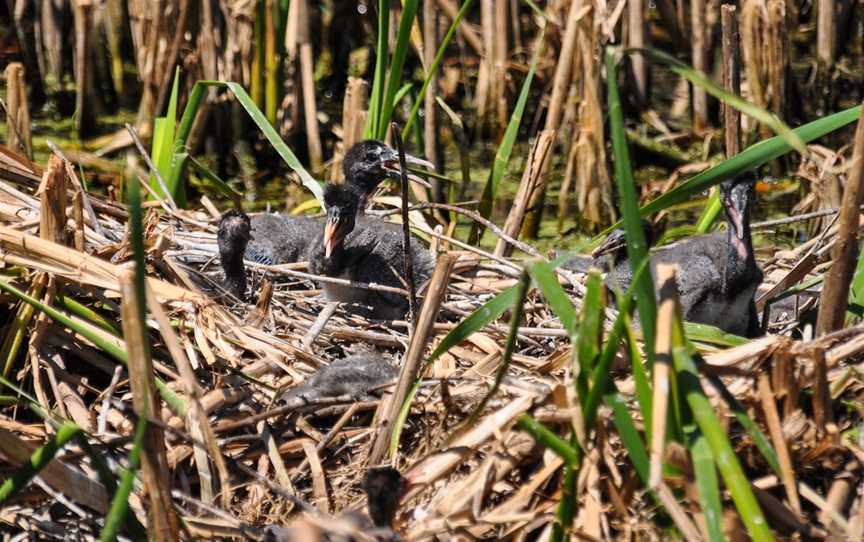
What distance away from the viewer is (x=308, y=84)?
21.5ft

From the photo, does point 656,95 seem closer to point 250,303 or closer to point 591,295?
point 250,303

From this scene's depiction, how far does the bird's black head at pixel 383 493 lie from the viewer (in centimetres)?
306

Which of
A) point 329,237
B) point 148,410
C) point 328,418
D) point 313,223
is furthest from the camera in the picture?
point 313,223

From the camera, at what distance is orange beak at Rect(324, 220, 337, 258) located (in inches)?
178

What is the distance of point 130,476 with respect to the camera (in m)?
2.69

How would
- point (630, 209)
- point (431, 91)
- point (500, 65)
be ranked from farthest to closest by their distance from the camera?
point (500, 65)
point (431, 91)
point (630, 209)

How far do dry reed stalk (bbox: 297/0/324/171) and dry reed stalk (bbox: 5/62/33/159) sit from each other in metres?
1.33

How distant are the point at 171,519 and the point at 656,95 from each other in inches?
227

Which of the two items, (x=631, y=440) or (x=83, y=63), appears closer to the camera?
(x=631, y=440)

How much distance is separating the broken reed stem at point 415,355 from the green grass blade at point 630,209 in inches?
22.2

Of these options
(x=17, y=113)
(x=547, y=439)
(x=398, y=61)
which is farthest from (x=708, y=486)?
(x=17, y=113)

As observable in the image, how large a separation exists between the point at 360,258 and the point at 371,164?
47 cm

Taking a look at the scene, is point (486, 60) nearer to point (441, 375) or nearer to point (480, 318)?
point (441, 375)

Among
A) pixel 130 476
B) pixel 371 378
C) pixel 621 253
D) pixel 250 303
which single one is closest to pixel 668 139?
pixel 621 253
